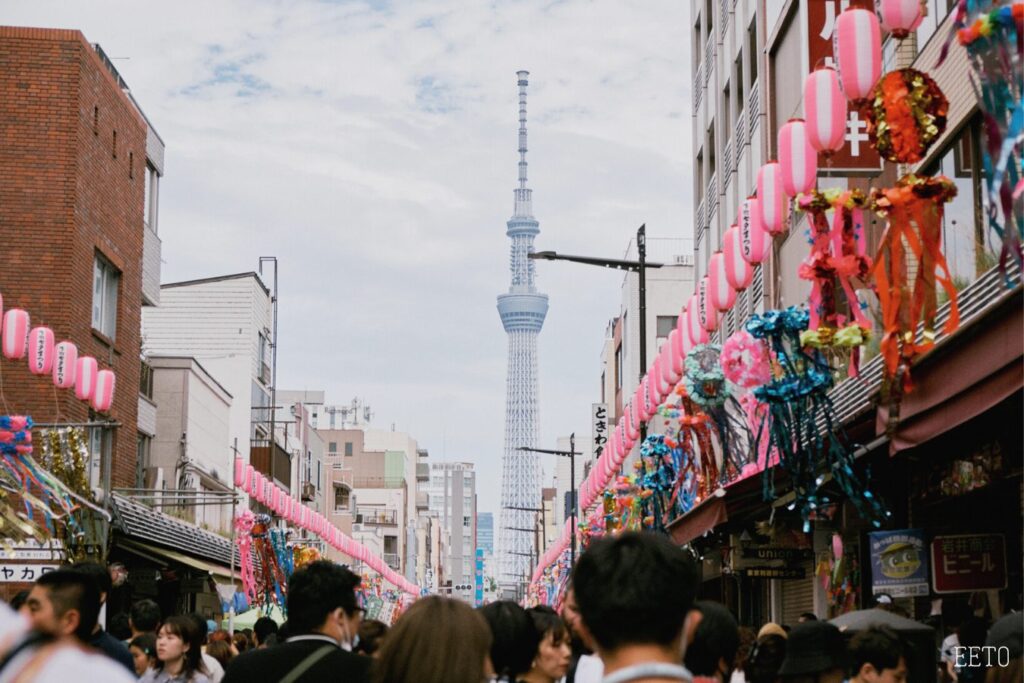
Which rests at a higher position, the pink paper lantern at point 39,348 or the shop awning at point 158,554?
the pink paper lantern at point 39,348

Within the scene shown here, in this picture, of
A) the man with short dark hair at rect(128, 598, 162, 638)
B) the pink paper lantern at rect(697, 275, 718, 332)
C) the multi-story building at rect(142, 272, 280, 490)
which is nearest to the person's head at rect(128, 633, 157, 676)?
the man with short dark hair at rect(128, 598, 162, 638)

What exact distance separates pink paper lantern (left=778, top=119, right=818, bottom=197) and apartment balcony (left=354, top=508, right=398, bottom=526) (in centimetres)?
11160

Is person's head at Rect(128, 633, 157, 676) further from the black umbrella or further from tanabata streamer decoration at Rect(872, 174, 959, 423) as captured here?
tanabata streamer decoration at Rect(872, 174, 959, 423)

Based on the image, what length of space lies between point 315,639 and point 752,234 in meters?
11.7

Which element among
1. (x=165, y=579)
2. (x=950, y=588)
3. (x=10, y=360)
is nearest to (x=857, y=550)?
(x=950, y=588)

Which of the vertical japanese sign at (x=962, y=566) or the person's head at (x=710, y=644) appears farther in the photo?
the vertical japanese sign at (x=962, y=566)

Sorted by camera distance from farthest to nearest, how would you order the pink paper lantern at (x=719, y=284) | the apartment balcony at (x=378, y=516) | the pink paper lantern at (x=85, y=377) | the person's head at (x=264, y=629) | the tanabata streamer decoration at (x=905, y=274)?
1. the apartment balcony at (x=378, y=516)
2. the pink paper lantern at (x=85, y=377)
3. the pink paper lantern at (x=719, y=284)
4. the person's head at (x=264, y=629)
5. the tanabata streamer decoration at (x=905, y=274)

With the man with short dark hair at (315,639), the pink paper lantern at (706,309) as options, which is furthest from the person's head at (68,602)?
the pink paper lantern at (706,309)

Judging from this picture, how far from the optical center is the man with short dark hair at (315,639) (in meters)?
6.04

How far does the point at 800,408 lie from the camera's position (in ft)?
45.4

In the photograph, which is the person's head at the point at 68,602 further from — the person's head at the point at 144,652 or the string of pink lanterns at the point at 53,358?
the string of pink lanterns at the point at 53,358

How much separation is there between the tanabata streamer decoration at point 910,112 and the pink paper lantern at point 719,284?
675 centimetres

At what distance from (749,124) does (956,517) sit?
1496cm

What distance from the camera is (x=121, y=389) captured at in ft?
108
